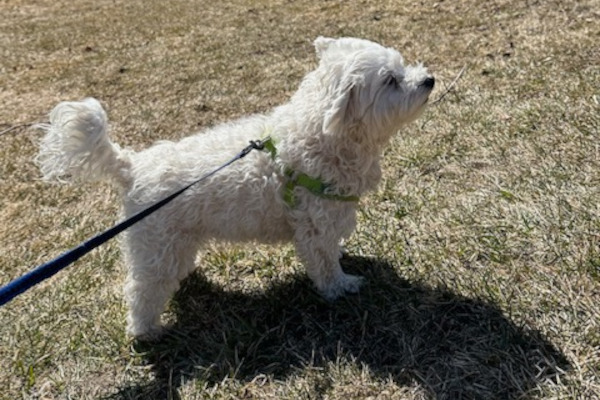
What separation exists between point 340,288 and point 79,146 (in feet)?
6.07

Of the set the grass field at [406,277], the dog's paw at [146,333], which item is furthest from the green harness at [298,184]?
the dog's paw at [146,333]

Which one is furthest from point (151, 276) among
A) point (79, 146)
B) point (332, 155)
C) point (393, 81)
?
point (393, 81)

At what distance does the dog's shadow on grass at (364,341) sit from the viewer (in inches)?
109

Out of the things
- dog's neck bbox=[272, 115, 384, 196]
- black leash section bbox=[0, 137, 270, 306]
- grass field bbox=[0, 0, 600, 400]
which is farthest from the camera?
dog's neck bbox=[272, 115, 384, 196]

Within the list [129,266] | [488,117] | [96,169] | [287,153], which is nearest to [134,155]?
[96,169]

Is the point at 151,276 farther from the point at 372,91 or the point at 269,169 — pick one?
the point at 372,91

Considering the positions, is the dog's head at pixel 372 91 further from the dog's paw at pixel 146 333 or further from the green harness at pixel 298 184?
the dog's paw at pixel 146 333

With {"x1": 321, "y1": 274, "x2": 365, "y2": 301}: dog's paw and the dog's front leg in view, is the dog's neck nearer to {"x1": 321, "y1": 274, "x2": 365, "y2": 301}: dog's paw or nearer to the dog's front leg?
the dog's front leg

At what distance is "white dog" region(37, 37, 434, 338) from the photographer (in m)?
2.99

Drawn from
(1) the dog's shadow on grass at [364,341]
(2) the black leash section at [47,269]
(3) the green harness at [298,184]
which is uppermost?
(2) the black leash section at [47,269]

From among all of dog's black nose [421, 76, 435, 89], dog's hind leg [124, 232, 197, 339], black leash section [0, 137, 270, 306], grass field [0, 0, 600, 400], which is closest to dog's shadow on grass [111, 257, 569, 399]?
grass field [0, 0, 600, 400]

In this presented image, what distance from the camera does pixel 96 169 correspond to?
3.14 meters

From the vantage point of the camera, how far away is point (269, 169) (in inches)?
128

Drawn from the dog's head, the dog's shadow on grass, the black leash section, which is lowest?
the dog's shadow on grass
